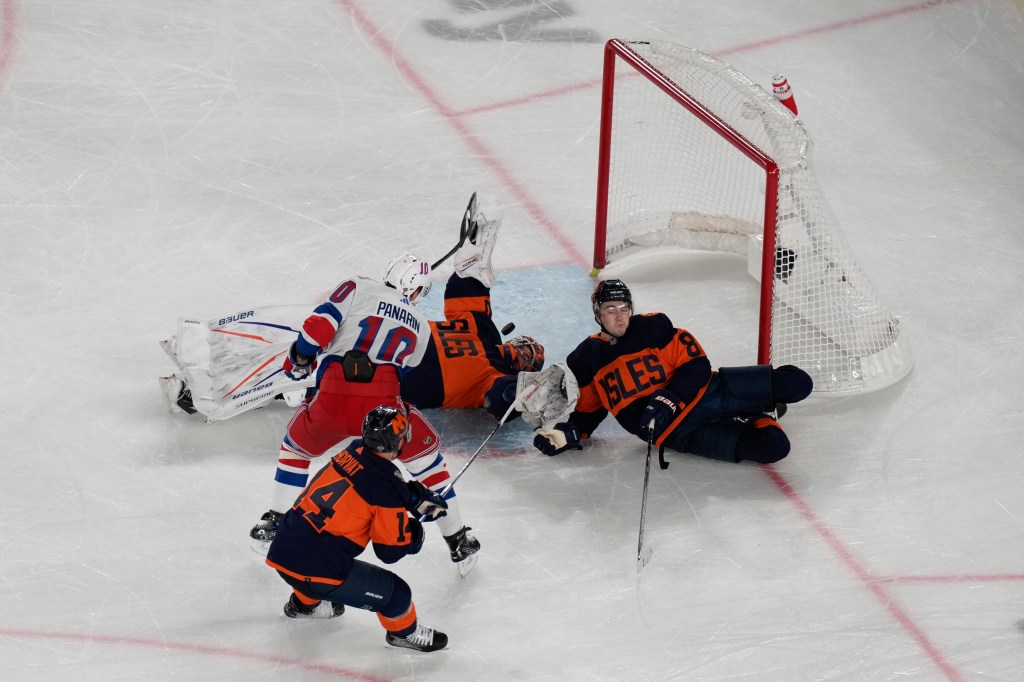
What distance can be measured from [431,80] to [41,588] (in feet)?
11.3

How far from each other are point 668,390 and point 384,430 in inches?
45.2

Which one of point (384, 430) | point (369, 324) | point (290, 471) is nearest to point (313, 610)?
point (290, 471)

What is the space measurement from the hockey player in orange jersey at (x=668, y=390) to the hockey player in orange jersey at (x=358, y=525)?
0.85m

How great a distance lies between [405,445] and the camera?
402cm

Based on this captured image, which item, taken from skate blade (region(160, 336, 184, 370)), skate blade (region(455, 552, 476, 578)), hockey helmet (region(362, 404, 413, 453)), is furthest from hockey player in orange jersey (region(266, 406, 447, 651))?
skate blade (region(160, 336, 184, 370))

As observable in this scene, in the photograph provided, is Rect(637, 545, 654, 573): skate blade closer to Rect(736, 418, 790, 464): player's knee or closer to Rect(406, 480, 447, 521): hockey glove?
Rect(736, 418, 790, 464): player's knee

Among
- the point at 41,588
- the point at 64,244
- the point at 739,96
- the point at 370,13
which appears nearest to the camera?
the point at 41,588

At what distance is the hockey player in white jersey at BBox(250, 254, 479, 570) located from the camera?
402 centimetres

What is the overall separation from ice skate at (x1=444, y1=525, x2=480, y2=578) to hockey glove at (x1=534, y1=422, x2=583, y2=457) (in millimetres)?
437

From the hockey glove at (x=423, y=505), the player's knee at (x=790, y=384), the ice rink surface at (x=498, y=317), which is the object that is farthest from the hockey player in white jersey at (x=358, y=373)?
the player's knee at (x=790, y=384)

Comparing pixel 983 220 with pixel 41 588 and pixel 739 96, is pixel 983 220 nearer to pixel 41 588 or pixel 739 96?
pixel 739 96

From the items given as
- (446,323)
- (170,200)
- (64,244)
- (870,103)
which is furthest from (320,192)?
(870,103)

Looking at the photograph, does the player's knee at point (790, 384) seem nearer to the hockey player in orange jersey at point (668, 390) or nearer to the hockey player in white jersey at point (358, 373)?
the hockey player in orange jersey at point (668, 390)

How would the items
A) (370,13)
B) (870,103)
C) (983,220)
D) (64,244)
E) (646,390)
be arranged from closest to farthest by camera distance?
1. (646,390)
2. (64,244)
3. (983,220)
4. (870,103)
5. (370,13)
